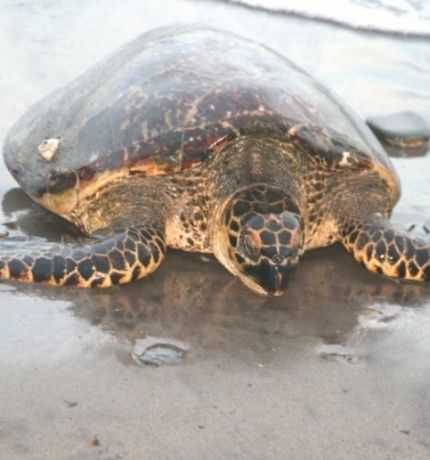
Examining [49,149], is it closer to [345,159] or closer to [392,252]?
[345,159]

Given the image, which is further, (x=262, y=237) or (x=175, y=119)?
(x=175, y=119)

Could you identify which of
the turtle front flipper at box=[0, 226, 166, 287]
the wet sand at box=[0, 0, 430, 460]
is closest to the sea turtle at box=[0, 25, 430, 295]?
the turtle front flipper at box=[0, 226, 166, 287]

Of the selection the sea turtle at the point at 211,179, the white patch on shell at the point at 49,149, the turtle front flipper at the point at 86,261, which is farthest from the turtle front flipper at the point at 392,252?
the white patch on shell at the point at 49,149

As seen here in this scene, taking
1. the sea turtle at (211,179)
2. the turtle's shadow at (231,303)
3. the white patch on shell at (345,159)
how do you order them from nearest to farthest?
1. the turtle's shadow at (231,303)
2. the sea turtle at (211,179)
3. the white patch on shell at (345,159)

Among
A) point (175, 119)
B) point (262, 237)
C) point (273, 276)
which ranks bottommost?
point (273, 276)

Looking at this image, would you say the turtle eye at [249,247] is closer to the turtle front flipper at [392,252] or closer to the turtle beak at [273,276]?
the turtle beak at [273,276]

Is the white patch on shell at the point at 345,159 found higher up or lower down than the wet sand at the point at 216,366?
higher up

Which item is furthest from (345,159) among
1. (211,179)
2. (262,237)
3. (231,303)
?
(231,303)
